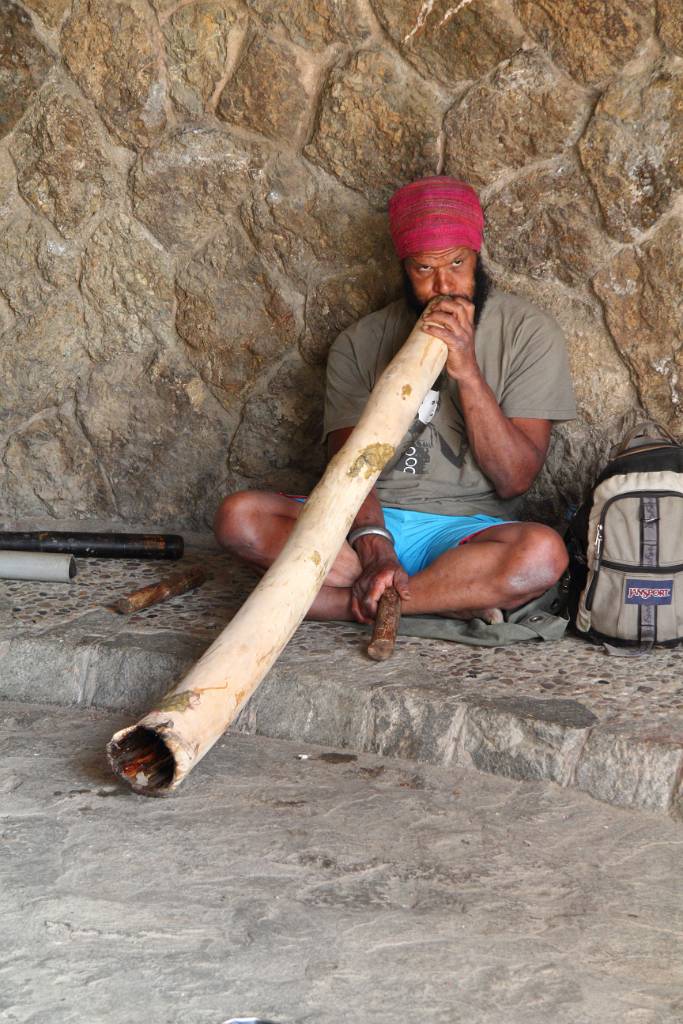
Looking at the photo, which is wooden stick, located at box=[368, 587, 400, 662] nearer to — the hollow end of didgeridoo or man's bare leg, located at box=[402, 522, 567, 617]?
man's bare leg, located at box=[402, 522, 567, 617]

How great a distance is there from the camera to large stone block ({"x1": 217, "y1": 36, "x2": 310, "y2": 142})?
10.7 ft

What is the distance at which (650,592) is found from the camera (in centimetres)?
262

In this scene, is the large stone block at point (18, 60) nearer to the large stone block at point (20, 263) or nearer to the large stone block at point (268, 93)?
the large stone block at point (20, 263)

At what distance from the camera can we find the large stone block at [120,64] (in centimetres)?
340

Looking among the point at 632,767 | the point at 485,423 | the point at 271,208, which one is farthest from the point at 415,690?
the point at 271,208

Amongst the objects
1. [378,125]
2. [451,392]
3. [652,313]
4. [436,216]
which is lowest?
[451,392]

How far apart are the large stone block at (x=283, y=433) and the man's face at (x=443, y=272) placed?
0.65 meters

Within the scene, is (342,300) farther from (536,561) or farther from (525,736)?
(525,736)

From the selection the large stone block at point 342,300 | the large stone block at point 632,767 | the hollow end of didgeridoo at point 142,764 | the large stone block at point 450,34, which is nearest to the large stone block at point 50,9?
the large stone block at point 450,34

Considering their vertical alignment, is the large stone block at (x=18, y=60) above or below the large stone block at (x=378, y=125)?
above

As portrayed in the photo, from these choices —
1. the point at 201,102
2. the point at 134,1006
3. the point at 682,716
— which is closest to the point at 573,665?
the point at 682,716

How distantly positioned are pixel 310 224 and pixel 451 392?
0.73 metres

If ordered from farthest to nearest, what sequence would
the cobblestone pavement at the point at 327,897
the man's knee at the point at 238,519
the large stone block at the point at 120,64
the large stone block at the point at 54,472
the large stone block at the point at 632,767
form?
1. the large stone block at the point at 54,472
2. the large stone block at the point at 120,64
3. the man's knee at the point at 238,519
4. the large stone block at the point at 632,767
5. the cobblestone pavement at the point at 327,897

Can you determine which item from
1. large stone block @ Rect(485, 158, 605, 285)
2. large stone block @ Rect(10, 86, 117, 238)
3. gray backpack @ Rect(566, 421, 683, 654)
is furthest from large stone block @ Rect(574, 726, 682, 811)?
large stone block @ Rect(10, 86, 117, 238)
